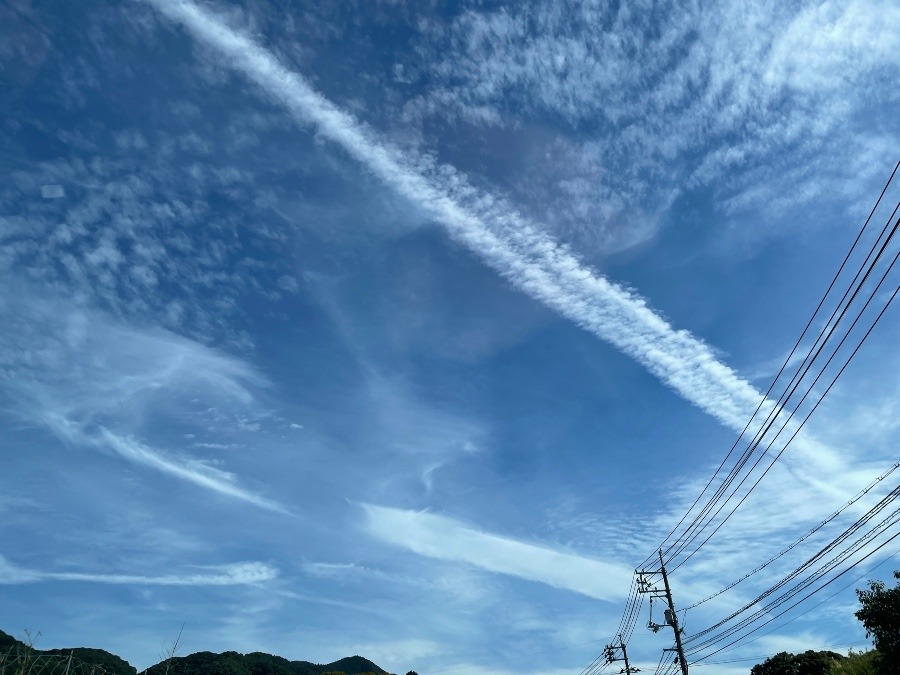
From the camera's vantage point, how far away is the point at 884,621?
25.0 m

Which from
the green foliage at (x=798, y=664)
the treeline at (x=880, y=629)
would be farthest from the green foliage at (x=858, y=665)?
the green foliage at (x=798, y=664)

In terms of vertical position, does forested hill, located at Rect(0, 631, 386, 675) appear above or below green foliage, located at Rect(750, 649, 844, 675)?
above

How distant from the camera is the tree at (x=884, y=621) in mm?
24525

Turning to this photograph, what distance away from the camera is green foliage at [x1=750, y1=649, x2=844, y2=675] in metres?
45.5

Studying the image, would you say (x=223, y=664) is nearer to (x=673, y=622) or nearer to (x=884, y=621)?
(x=673, y=622)

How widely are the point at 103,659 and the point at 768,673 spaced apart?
7903cm

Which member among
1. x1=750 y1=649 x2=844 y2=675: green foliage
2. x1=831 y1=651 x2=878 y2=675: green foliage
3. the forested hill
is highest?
the forested hill

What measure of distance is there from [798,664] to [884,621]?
2879cm

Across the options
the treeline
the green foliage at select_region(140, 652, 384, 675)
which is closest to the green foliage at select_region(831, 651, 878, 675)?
the treeline

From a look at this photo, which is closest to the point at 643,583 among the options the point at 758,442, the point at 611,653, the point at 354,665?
the point at 611,653

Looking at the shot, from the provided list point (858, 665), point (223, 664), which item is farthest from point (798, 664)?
point (223, 664)

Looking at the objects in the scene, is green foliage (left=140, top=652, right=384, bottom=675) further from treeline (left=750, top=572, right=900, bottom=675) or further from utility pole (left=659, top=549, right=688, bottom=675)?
treeline (left=750, top=572, right=900, bottom=675)

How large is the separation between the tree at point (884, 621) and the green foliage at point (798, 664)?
22.8 meters

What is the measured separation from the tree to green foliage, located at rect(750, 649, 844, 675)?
22.8 m
